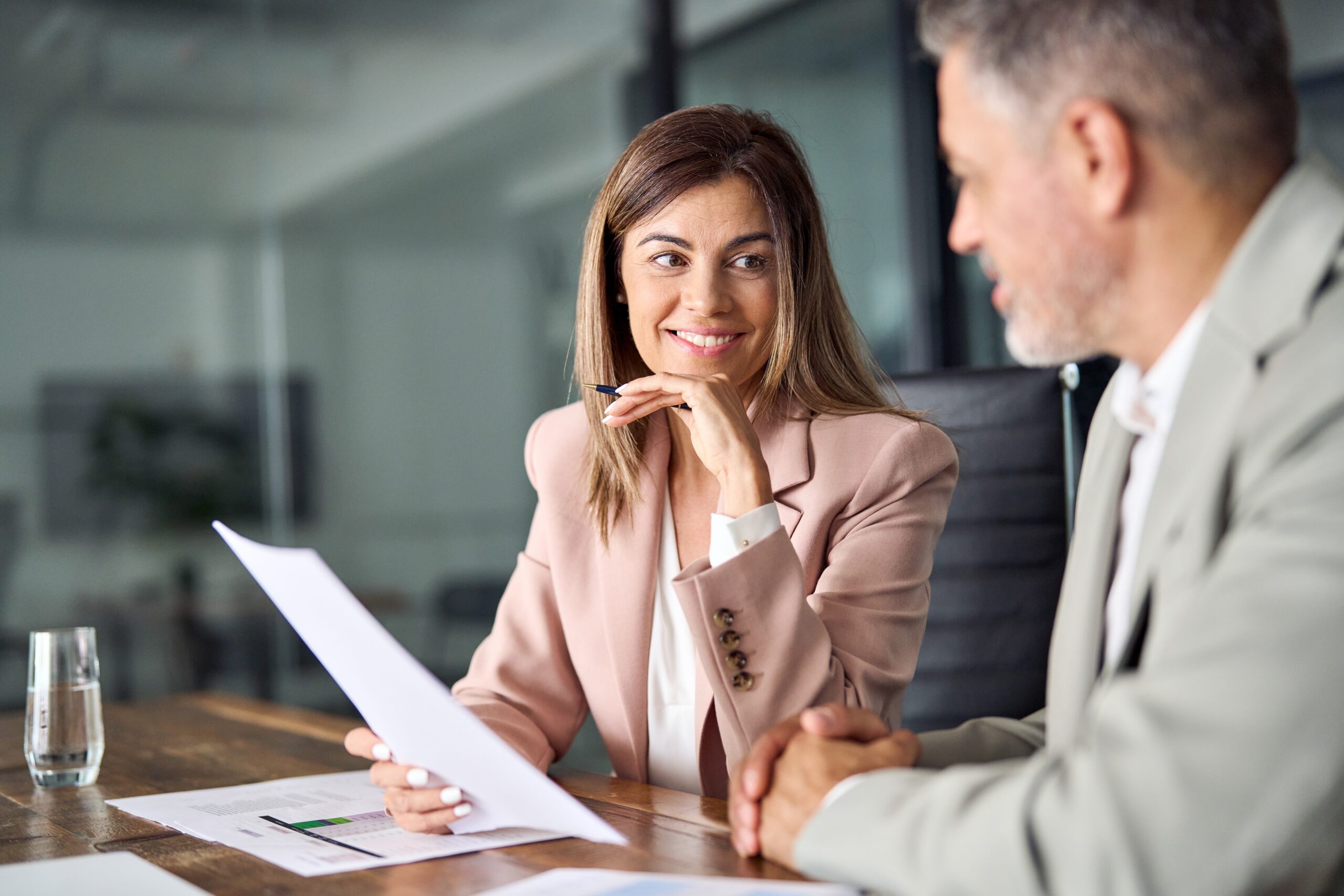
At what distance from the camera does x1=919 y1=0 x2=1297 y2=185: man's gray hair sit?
84cm

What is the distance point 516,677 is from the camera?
5.43ft

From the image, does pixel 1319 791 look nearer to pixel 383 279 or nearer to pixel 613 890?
pixel 613 890

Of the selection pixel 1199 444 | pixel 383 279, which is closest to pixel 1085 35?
pixel 1199 444

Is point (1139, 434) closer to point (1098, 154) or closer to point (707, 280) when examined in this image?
point (1098, 154)

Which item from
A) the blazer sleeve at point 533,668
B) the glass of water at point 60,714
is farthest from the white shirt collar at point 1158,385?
the glass of water at point 60,714

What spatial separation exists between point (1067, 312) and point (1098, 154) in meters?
0.12

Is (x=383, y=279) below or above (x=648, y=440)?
above

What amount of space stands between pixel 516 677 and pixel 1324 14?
2.56 meters

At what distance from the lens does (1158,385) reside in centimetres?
92

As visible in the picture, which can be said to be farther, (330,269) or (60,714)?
(330,269)

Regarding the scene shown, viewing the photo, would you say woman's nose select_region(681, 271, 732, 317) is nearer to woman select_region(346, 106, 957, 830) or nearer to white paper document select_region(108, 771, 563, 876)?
woman select_region(346, 106, 957, 830)

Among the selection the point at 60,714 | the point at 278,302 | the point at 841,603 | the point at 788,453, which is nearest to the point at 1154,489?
the point at 841,603

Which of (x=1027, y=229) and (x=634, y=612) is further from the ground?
(x=1027, y=229)

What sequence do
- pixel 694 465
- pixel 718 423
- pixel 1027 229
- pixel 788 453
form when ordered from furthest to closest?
pixel 694 465 → pixel 788 453 → pixel 718 423 → pixel 1027 229
